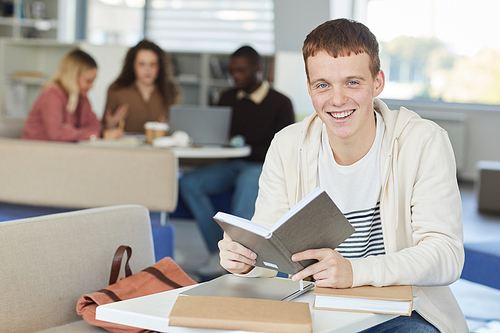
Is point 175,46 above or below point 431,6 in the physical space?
below

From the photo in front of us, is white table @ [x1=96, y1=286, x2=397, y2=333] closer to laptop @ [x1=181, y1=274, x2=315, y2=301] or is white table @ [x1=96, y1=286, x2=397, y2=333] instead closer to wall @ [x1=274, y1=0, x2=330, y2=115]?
laptop @ [x1=181, y1=274, x2=315, y2=301]

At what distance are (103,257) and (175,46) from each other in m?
6.33

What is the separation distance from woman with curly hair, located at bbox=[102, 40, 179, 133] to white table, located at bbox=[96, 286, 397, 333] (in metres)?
3.03

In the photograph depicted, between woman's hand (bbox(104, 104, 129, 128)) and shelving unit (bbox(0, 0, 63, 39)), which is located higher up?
shelving unit (bbox(0, 0, 63, 39))

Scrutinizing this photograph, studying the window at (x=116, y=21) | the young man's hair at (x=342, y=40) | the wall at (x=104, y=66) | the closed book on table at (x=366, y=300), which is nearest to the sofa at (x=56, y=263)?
the closed book on table at (x=366, y=300)

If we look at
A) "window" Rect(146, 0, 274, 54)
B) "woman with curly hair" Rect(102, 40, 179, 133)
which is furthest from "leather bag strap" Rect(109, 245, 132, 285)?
"window" Rect(146, 0, 274, 54)

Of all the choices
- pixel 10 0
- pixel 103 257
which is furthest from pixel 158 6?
pixel 103 257

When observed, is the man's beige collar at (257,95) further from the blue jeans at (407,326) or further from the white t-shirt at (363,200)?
the blue jeans at (407,326)

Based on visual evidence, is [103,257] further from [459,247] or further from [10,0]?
[10,0]

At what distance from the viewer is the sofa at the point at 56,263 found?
143 cm

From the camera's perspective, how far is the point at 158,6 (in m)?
7.66

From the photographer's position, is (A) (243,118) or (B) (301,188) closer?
(B) (301,188)

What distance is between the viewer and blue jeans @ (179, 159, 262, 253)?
338cm

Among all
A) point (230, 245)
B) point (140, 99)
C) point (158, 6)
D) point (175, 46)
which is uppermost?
point (158, 6)
